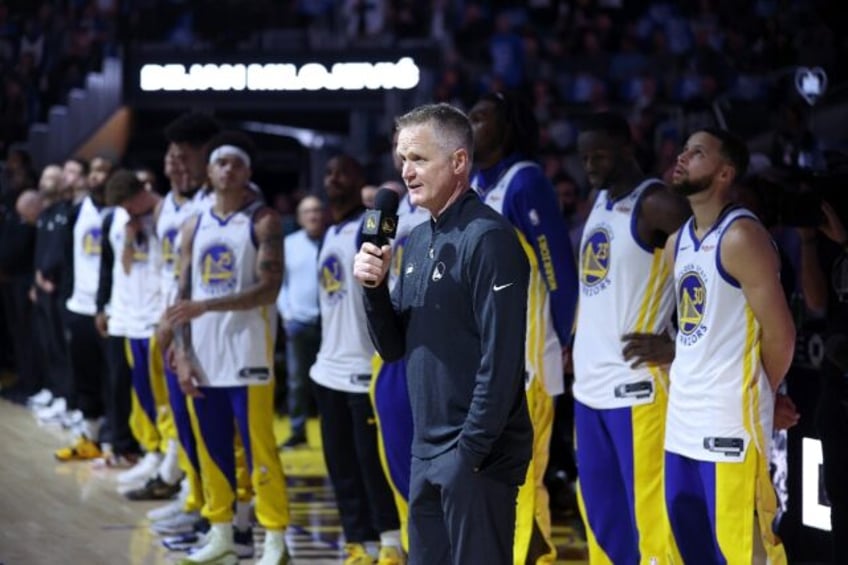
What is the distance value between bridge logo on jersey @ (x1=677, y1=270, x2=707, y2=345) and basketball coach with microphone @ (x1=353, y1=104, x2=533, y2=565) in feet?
3.91

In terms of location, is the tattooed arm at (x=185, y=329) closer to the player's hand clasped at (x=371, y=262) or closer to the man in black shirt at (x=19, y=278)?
the player's hand clasped at (x=371, y=262)

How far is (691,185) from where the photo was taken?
5.50 m

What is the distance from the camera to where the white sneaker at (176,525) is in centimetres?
825

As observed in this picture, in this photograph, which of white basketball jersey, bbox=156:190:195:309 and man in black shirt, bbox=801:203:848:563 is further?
white basketball jersey, bbox=156:190:195:309

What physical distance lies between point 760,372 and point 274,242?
281cm

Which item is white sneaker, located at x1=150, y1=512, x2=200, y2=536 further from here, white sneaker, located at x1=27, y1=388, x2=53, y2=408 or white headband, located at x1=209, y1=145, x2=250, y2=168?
white sneaker, located at x1=27, y1=388, x2=53, y2=408

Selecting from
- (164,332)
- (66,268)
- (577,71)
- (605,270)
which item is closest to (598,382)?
(605,270)

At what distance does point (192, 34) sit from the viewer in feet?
58.4

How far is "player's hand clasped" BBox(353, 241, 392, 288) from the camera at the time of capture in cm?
425

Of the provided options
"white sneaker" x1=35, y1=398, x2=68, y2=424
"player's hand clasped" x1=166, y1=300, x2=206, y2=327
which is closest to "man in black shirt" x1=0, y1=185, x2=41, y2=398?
"white sneaker" x1=35, y1=398, x2=68, y2=424

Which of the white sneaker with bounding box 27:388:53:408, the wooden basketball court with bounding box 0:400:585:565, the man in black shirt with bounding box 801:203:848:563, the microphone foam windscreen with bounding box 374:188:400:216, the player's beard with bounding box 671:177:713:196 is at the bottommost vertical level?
the wooden basketball court with bounding box 0:400:585:565

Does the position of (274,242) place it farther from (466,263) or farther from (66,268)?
(66,268)

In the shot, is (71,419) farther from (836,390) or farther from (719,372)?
(719,372)

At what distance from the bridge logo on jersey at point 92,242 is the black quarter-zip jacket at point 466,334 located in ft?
22.0
